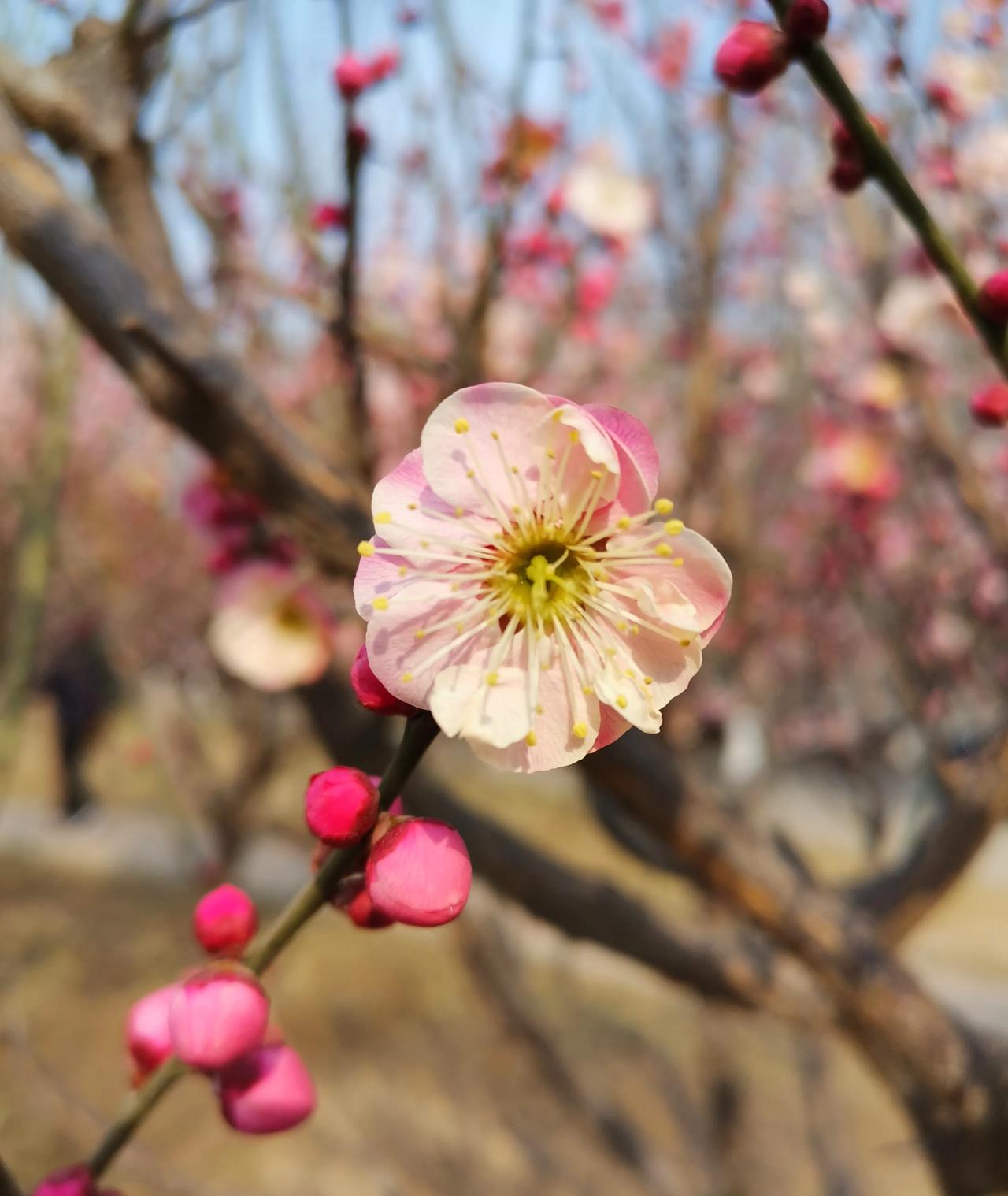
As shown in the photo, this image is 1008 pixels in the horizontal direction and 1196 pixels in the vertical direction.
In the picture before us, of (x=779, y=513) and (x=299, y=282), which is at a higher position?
(x=299, y=282)

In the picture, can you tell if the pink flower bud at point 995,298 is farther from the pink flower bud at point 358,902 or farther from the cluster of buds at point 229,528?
the cluster of buds at point 229,528

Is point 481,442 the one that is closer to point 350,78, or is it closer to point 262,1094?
point 262,1094

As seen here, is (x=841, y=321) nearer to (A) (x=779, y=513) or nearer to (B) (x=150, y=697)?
(A) (x=779, y=513)

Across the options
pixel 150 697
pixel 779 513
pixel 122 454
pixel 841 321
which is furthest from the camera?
pixel 122 454

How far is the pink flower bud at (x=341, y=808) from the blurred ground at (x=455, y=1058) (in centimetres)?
100

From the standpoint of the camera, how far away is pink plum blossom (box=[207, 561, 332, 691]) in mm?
1354

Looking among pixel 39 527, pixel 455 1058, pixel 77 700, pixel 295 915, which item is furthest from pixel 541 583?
pixel 77 700

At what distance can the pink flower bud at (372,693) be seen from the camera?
0.48 metres

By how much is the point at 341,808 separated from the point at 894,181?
542 millimetres

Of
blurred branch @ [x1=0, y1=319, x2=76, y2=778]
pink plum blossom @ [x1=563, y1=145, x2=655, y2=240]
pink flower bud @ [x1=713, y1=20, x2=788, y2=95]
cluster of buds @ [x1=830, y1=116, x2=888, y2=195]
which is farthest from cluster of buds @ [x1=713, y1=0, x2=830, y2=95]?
pink plum blossom @ [x1=563, y1=145, x2=655, y2=240]

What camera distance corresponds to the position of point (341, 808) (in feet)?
1.52

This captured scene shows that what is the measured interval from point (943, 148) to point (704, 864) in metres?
1.07

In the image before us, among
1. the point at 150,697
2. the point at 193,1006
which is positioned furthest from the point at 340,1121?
the point at 193,1006

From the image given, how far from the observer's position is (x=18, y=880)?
209 inches
